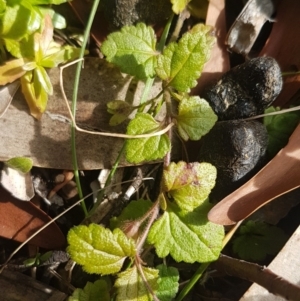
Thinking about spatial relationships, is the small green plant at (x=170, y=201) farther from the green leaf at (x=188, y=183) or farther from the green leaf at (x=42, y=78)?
the green leaf at (x=42, y=78)

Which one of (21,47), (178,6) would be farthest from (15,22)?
(178,6)

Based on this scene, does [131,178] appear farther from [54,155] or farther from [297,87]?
[297,87]

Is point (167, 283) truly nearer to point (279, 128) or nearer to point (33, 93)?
point (279, 128)

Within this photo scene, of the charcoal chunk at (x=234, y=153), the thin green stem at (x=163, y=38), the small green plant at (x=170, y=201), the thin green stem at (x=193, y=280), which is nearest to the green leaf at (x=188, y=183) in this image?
the small green plant at (x=170, y=201)

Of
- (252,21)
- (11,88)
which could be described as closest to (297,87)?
(252,21)

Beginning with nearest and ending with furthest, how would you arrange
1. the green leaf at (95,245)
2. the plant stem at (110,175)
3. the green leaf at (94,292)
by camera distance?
1. the green leaf at (95,245)
2. the green leaf at (94,292)
3. the plant stem at (110,175)

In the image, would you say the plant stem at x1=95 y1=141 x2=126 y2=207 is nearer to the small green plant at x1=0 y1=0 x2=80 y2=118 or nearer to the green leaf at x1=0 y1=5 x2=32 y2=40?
the small green plant at x1=0 y1=0 x2=80 y2=118
